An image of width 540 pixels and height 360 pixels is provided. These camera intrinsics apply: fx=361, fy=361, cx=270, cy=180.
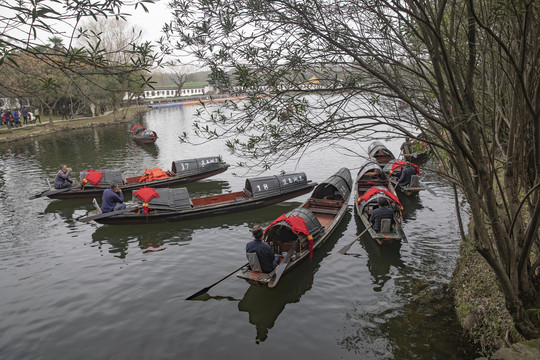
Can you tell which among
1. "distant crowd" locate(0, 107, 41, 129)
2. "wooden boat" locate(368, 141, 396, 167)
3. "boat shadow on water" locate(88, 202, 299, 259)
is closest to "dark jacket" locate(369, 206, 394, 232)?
"boat shadow on water" locate(88, 202, 299, 259)

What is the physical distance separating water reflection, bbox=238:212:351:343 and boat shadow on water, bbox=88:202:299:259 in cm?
424

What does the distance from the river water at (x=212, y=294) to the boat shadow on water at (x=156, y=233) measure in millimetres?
69

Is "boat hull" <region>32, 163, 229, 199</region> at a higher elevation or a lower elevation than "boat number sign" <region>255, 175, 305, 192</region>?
higher

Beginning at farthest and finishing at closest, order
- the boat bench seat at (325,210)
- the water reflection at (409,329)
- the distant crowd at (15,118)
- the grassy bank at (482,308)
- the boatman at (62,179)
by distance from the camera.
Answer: the distant crowd at (15,118) < the boatman at (62,179) < the boat bench seat at (325,210) < the water reflection at (409,329) < the grassy bank at (482,308)

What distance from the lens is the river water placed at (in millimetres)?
7465

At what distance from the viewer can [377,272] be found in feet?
33.9

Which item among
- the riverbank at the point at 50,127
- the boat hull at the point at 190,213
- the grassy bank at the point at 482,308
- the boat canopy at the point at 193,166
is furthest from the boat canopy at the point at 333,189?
the riverbank at the point at 50,127

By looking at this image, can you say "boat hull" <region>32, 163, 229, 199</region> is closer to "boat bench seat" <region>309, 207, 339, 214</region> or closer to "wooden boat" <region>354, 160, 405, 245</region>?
"wooden boat" <region>354, 160, 405, 245</region>

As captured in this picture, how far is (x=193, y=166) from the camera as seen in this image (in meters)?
19.9

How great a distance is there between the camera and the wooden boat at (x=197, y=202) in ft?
44.2

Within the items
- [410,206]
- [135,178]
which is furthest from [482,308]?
[135,178]

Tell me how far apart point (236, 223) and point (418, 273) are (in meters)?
7.05

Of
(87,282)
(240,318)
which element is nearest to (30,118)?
(87,282)

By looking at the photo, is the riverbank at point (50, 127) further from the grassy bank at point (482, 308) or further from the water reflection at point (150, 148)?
the grassy bank at point (482, 308)
